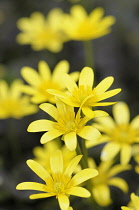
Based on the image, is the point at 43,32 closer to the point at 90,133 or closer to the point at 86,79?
the point at 86,79

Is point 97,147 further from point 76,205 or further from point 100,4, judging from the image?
point 100,4

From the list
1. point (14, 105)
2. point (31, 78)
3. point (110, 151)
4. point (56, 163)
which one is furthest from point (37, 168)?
point (14, 105)

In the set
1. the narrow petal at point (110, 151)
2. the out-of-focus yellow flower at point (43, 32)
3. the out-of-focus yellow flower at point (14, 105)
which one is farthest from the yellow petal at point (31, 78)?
the out-of-focus yellow flower at point (43, 32)

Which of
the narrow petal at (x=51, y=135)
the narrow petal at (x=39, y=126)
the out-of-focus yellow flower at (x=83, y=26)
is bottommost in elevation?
the narrow petal at (x=51, y=135)

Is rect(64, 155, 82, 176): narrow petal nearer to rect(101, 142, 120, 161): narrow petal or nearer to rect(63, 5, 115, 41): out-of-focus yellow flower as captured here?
rect(101, 142, 120, 161): narrow petal

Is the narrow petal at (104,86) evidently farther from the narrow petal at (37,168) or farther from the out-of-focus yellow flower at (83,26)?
the out-of-focus yellow flower at (83,26)

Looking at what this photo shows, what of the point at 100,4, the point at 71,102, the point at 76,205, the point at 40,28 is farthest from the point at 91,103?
the point at 100,4

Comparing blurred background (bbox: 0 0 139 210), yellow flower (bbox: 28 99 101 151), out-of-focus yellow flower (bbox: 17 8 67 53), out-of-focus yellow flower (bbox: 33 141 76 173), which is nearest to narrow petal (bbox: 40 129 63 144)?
yellow flower (bbox: 28 99 101 151)
